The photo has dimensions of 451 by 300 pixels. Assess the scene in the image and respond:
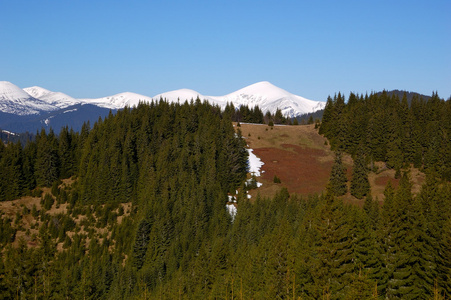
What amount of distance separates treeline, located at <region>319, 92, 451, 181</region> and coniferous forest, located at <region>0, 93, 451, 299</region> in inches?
16.4

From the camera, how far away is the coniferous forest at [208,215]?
38.3 metres

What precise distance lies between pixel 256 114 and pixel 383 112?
68806mm

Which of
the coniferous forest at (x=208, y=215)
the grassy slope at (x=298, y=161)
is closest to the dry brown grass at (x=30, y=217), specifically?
the coniferous forest at (x=208, y=215)

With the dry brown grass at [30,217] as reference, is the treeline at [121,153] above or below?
above

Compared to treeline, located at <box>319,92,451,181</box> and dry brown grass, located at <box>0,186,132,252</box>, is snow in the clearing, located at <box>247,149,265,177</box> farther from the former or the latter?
dry brown grass, located at <box>0,186,132,252</box>

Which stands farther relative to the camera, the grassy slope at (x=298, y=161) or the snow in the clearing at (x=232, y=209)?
the grassy slope at (x=298, y=161)

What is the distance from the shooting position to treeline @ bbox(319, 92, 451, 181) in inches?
4383

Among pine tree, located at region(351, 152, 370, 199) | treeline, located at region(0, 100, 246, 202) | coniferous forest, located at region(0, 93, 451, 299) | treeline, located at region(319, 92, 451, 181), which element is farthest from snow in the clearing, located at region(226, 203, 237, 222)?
treeline, located at region(319, 92, 451, 181)

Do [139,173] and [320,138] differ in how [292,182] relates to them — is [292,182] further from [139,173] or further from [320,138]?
[139,173]

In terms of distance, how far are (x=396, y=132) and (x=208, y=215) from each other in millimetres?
62617

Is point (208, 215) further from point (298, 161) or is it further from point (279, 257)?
point (279, 257)

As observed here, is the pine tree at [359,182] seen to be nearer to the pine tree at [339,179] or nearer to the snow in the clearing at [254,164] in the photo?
the pine tree at [339,179]

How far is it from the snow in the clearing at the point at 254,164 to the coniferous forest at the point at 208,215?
102 inches

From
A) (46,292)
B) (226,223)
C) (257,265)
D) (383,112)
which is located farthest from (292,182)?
(46,292)
